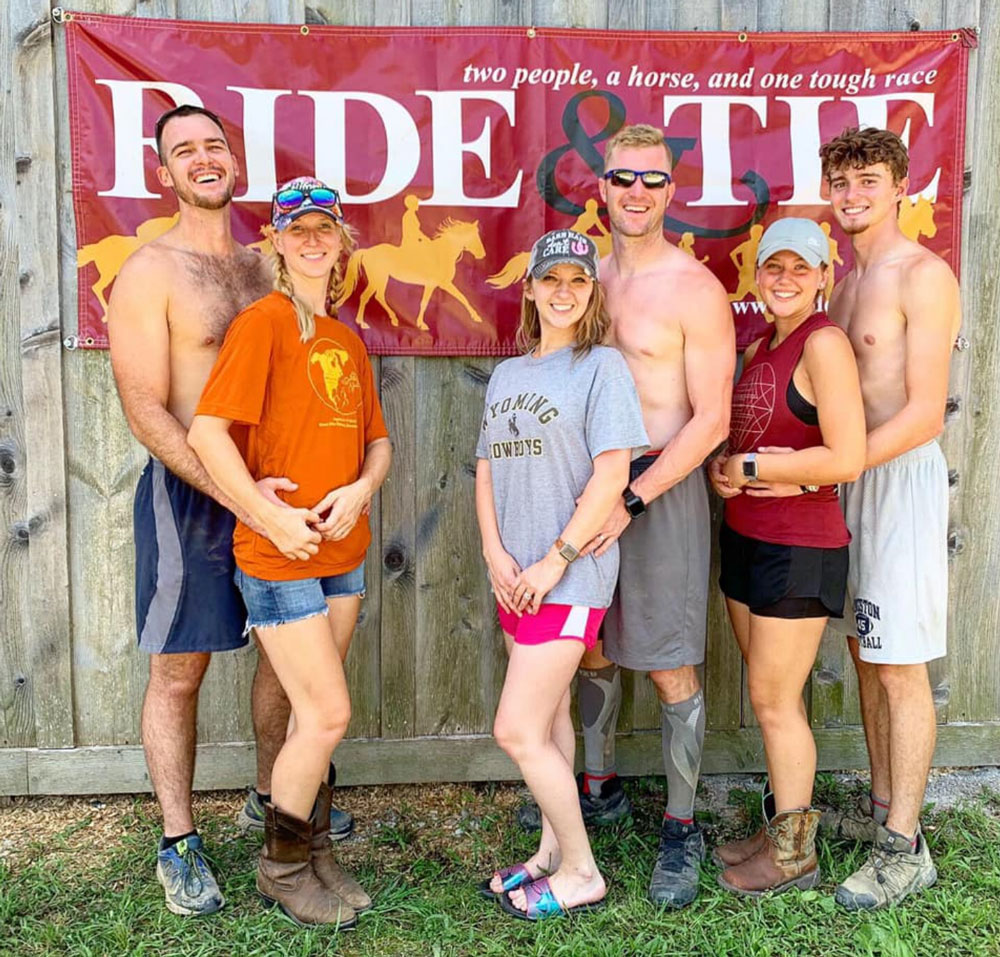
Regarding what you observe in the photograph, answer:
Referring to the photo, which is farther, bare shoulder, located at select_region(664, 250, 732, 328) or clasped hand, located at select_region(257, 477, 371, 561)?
bare shoulder, located at select_region(664, 250, 732, 328)

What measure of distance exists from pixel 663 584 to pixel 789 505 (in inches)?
16.7

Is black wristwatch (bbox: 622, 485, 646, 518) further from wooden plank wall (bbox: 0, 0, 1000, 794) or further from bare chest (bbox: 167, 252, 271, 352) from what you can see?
bare chest (bbox: 167, 252, 271, 352)

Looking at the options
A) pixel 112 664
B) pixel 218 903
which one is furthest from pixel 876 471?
pixel 112 664

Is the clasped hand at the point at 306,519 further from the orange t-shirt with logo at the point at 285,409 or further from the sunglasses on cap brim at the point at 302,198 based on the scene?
the sunglasses on cap brim at the point at 302,198

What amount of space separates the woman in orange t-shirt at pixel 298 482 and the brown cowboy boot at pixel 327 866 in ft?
0.17

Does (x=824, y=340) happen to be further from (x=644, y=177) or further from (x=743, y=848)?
(x=743, y=848)

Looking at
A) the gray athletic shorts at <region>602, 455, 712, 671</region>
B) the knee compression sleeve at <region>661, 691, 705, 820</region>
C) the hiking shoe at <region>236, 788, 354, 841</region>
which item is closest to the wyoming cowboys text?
the gray athletic shorts at <region>602, 455, 712, 671</region>

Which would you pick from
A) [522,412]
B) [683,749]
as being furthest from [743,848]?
[522,412]

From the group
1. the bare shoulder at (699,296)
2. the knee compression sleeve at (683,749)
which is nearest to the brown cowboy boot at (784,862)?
the knee compression sleeve at (683,749)

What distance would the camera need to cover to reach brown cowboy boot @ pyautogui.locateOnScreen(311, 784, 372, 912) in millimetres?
2688

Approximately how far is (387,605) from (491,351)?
101 cm

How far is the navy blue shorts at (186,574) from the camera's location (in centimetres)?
267

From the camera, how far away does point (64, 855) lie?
306 cm

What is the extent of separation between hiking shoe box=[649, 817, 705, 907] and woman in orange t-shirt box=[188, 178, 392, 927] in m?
0.89
